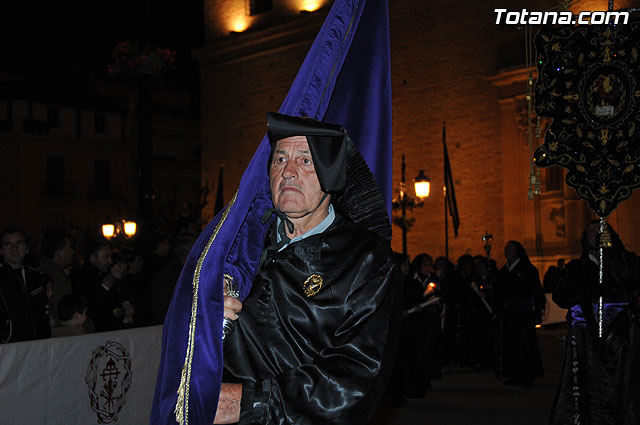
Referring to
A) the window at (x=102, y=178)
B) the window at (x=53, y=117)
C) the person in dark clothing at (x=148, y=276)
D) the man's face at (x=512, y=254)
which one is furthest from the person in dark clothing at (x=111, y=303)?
the window at (x=102, y=178)

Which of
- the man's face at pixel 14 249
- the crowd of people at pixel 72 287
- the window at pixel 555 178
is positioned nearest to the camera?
the crowd of people at pixel 72 287

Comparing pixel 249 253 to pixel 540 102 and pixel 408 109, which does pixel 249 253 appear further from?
pixel 408 109

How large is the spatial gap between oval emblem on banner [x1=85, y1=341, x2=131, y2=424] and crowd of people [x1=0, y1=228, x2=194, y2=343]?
3.17ft

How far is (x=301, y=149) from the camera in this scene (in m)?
2.84

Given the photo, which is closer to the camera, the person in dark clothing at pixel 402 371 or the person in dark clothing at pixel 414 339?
the person in dark clothing at pixel 402 371

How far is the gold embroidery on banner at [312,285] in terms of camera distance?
273 centimetres

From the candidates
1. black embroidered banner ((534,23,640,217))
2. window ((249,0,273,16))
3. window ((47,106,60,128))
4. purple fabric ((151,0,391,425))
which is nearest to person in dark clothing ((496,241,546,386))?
black embroidered banner ((534,23,640,217))

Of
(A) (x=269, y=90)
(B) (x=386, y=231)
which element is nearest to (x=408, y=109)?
(A) (x=269, y=90)

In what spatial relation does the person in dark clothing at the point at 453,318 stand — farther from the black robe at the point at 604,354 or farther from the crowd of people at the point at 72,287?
the black robe at the point at 604,354

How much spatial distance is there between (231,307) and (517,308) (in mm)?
10850

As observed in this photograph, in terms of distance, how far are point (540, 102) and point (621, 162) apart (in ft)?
3.21

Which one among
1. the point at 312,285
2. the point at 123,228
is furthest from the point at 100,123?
the point at 312,285

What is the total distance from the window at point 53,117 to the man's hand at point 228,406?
1851 inches

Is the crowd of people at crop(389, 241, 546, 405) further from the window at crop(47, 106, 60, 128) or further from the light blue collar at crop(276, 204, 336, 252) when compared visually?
the window at crop(47, 106, 60, 128)
